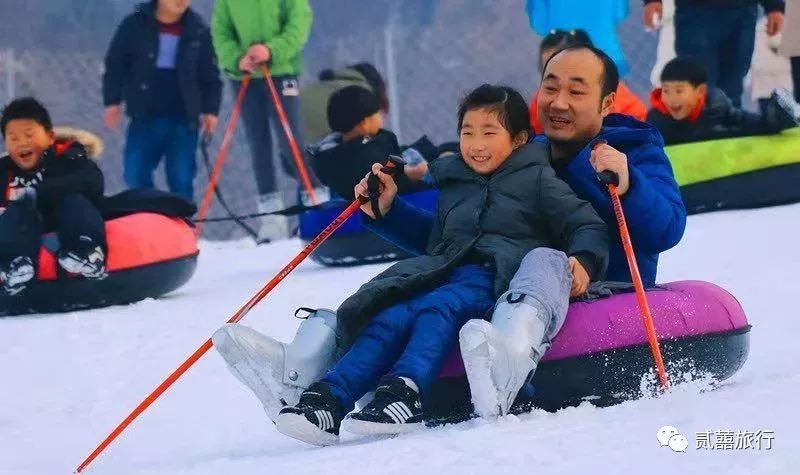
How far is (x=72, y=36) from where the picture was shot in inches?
379

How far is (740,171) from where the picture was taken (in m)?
6.80

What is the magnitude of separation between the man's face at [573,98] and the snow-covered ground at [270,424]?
725 millimetres

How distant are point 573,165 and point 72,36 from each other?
22.7ft

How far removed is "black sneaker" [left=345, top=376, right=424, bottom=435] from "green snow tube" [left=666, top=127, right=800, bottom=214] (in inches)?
166

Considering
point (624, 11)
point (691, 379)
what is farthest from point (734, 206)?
point (691, 379)

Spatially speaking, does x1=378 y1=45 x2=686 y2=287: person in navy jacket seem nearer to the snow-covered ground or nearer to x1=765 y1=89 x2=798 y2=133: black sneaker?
the snow-covered ground

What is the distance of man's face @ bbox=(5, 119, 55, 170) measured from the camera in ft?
18.6

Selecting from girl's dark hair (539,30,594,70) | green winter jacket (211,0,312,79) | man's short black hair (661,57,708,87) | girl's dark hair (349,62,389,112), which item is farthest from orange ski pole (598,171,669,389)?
green winter jacket (211,0,312,79)

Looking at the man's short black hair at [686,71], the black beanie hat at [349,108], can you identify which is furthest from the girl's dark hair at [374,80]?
the man's short black hair at [686,71]

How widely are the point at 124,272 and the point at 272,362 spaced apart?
2913 millimetres

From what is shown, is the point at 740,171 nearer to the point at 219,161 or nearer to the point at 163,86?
the point at 163,86

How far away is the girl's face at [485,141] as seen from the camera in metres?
3.28

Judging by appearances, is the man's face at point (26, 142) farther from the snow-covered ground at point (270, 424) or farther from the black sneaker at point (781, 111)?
the black sneaker at point (781, 111)

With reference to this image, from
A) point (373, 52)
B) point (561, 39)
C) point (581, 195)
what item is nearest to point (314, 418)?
point (581, 195)
